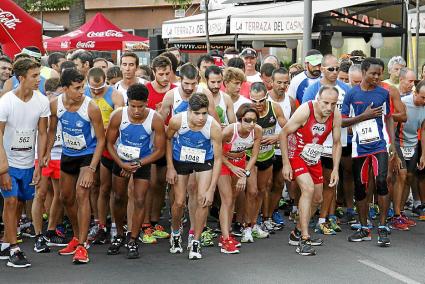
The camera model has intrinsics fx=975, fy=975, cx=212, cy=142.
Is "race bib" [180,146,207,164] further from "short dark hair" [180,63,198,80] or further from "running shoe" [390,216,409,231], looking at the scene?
"running shoe" [390,216,409,231]

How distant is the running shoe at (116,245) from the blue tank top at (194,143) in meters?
1.10

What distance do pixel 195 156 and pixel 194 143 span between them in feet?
0.45

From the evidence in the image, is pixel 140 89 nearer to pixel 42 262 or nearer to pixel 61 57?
pixel 42 262

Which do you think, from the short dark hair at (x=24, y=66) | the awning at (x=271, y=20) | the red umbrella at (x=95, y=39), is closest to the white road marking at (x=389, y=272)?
the short dark hair at (x=24, y=66)

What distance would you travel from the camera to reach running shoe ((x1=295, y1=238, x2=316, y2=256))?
10125 mm

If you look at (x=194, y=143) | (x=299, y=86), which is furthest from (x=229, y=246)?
(x=299, y=86)

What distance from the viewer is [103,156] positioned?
1073cm

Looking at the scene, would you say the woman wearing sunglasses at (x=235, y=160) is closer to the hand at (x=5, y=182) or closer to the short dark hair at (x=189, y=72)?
→ the short dark hair at (x=189, y=72)

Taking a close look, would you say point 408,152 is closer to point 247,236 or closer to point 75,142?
point 247,236

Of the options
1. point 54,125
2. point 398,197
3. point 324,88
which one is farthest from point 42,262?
point 398,197

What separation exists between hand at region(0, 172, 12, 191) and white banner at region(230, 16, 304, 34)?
8.51m

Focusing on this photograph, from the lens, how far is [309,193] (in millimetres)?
10414

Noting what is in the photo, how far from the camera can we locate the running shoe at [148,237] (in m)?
11.0

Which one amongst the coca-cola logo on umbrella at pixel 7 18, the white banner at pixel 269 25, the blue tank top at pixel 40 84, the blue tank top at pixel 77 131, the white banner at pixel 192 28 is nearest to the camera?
the blue tank top at pixel 77 131
